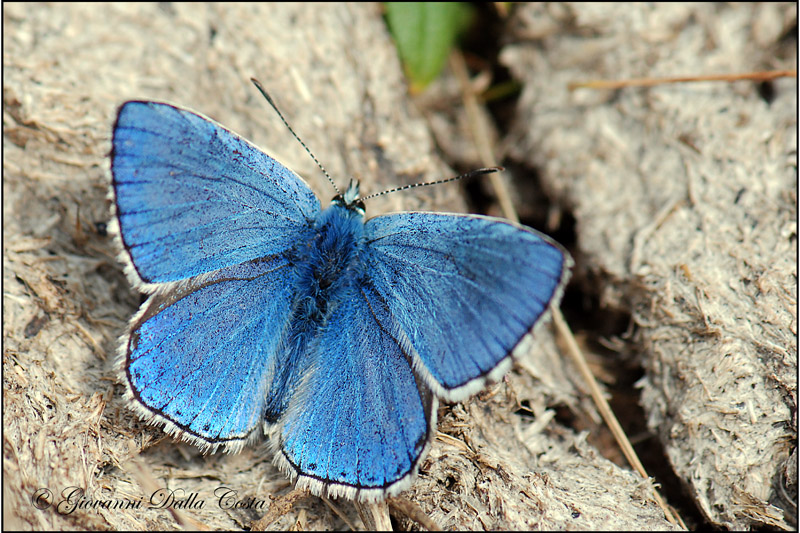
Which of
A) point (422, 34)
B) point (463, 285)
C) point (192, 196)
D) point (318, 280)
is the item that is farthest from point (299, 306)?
point (422, 34)

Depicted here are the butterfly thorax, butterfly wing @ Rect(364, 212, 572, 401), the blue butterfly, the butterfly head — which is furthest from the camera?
the butterfly head

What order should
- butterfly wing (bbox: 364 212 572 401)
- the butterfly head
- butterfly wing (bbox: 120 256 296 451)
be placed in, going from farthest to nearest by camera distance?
the butterfly head → butterfly wing (bbox: 120 256 296 451) → butterfly wing (bbox: 364 212 572 401)

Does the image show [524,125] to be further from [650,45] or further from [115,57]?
[115,57]

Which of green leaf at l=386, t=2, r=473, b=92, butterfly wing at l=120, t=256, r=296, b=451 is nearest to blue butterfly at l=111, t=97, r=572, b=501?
butterfly wing at l=120, t=256, r=296, b=451

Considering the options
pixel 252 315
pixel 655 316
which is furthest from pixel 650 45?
pixel 252 315

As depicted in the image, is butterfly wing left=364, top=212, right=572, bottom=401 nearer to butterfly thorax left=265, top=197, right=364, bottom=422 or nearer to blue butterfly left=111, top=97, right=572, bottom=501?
blue butterfly left=111, top=97, right=572, bottom=501

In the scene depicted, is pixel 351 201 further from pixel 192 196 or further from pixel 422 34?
pixel 422 34
